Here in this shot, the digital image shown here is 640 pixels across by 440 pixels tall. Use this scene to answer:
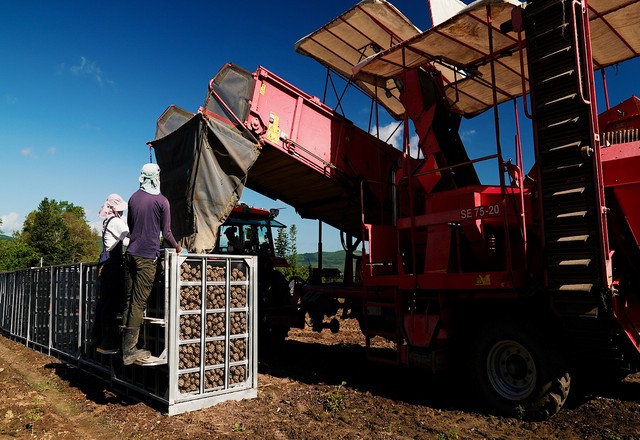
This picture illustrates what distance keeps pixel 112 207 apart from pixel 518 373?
5405 millimetres

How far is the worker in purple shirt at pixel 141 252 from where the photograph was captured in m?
5.35

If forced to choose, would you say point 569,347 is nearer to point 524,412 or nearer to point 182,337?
point 524,412

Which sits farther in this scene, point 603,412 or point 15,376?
point 15,376

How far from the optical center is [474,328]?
5863mm

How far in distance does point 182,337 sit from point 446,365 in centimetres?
315

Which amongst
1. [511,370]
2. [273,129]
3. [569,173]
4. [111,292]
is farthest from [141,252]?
[569,173]

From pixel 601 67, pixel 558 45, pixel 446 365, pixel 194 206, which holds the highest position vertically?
pixel 601 67

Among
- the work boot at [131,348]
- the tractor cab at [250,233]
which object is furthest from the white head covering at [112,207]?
the tractor cab at [250,233]

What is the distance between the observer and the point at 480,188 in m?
6.00

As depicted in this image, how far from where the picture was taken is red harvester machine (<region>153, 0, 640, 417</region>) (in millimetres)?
4633

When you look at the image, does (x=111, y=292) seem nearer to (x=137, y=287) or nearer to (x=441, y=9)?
(x=137, y=287)

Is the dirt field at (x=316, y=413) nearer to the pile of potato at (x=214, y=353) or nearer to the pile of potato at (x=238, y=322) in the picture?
the pile of potato at (x=214, y=353)

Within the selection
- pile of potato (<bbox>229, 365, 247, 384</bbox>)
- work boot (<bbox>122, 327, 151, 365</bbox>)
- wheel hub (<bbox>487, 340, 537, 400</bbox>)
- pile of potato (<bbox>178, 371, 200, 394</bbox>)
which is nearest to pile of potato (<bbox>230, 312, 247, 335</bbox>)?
pile of potato (<bbox>229, 365, 247, 384</bbox>)

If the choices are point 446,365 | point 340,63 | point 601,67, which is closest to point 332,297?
point 446,365
